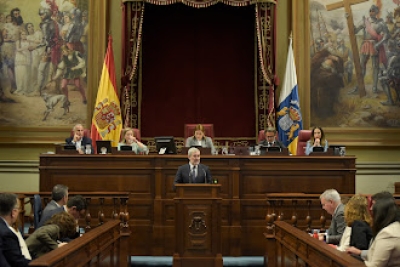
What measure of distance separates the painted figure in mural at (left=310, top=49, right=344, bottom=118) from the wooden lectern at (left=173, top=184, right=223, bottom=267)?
15.6ft

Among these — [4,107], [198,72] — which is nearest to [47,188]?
[4,107]

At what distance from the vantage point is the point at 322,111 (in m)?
13.0

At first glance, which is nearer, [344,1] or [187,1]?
[187,1]

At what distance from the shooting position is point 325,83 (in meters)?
13.1

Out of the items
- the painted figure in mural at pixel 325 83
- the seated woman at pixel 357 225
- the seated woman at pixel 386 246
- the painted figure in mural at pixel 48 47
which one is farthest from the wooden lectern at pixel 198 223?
the painted figure in mural at pixel 48 47

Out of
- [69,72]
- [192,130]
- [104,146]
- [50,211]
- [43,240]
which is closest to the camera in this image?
[43,240]

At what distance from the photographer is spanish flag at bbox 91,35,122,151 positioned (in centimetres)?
1225

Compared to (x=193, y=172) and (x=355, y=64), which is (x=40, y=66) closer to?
(x=193, y=172)

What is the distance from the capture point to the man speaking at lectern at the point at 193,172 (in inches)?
364

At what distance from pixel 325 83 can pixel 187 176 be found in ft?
15.9

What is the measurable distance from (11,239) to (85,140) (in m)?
6.05

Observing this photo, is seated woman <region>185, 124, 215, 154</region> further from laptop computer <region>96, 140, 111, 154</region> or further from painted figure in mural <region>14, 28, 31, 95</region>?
painted figure in mural <region>14, 28, 31, 95</region>

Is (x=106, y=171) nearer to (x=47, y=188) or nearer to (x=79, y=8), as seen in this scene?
(x=47, y=188)

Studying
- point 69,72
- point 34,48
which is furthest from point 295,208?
point 34,48
